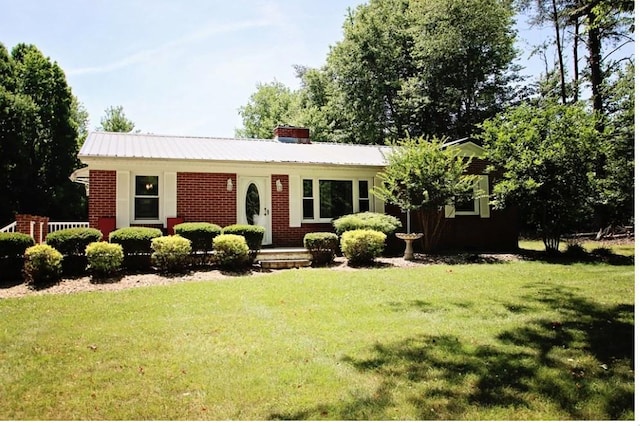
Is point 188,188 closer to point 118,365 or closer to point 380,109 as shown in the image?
point 118,365

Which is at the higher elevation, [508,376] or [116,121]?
[116,121]

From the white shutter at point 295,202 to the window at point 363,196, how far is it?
1.93 metres

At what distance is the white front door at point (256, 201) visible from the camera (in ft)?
37.9

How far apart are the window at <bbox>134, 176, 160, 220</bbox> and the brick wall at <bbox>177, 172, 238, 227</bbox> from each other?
574mm

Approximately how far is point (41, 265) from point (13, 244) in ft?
2.53

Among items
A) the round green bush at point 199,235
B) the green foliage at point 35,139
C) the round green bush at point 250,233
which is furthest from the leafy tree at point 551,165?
the green foliage at point 35,139

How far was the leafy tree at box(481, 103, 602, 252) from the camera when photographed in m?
10.6

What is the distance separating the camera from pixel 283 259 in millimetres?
Answer: 9930

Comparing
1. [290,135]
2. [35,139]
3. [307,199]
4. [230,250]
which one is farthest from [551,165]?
[35,139]

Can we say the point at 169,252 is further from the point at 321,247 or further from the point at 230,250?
→ the point at 321,247

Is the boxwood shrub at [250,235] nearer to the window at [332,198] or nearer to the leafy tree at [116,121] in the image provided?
the window at [332,198]

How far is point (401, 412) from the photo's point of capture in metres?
2.89

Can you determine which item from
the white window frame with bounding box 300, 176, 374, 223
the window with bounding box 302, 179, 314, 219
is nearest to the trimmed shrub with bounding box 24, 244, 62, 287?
the white window frame with bounding box 300, 176, 374, 223

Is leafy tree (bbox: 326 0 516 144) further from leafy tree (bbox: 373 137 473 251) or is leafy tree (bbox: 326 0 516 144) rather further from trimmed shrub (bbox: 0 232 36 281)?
trimmed shrub (bbox: 0 232 36 281)
